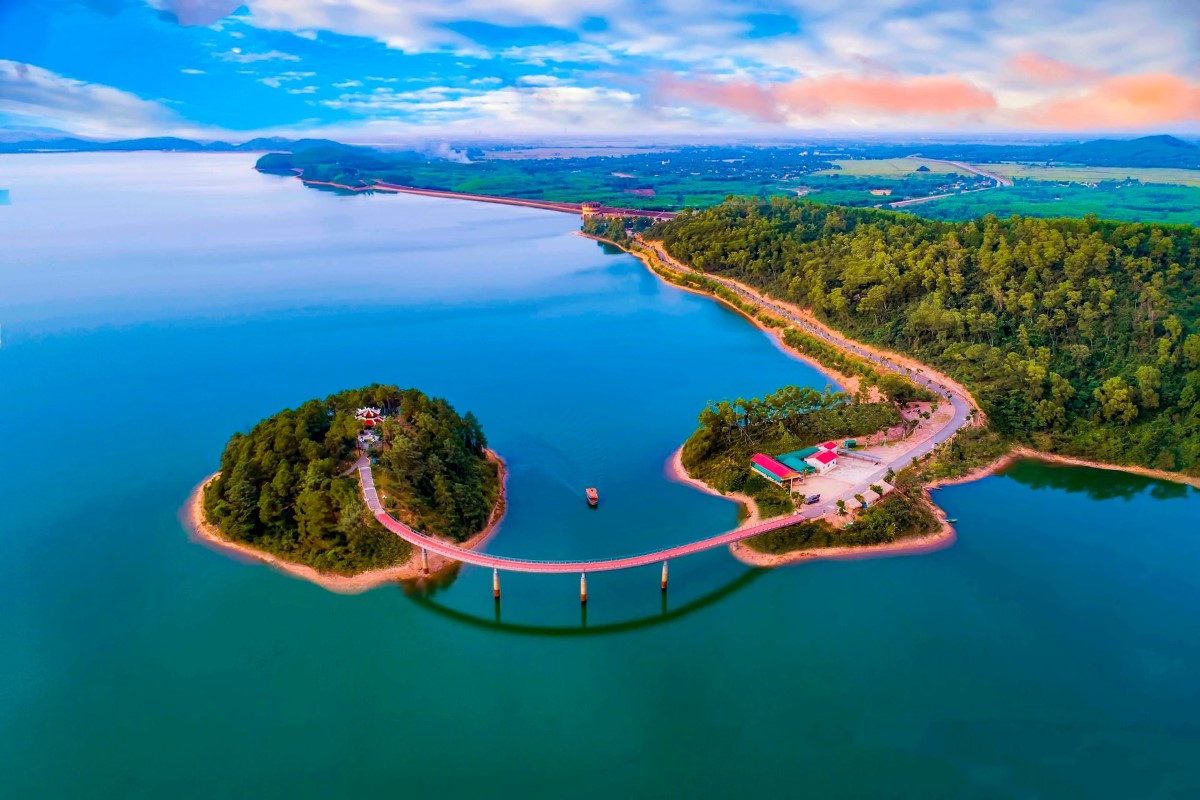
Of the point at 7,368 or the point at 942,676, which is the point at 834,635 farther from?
the point at 7,368

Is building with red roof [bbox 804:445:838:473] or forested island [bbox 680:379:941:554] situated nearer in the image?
forested island [bbox 680:379:941:554]

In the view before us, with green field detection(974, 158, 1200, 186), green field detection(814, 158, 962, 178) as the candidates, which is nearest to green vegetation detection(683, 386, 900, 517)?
green field detection(974, 158, 1200, 186)

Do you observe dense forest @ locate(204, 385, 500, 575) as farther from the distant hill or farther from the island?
the distant hill

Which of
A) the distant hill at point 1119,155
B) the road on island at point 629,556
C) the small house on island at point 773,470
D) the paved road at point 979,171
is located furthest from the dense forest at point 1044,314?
the distant hill at point 1119,155

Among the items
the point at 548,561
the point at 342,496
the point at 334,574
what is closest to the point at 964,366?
the point at 548,561

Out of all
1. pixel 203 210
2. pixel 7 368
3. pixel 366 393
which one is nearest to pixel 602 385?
pixel 366 393

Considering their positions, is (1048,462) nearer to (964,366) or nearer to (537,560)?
(964,366)
